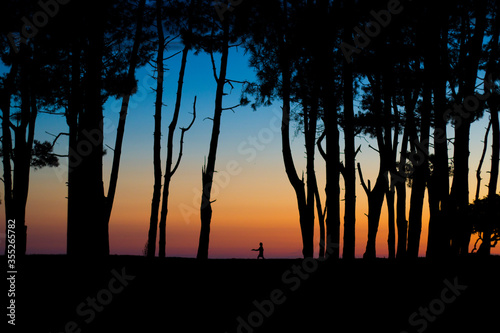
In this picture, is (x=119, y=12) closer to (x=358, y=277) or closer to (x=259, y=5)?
(x=259, y=5)

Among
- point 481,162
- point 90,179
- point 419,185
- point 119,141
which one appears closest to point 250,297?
point 90,179

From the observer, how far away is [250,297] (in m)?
8.02

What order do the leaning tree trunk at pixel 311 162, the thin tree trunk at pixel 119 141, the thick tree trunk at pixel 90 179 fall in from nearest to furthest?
the thick tree trunk at pixel 90 179 → the thin tree trunk at pixel 119 141 → the leaning tree trunk at pixel 311 162

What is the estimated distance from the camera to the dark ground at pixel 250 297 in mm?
7000

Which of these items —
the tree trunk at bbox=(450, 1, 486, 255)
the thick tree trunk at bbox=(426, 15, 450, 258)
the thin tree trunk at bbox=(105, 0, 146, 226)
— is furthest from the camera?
the thin tree trunk at bbox=(105, 0, 146, 226)

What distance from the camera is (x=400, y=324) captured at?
7.03 metres

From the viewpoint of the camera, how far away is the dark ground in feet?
23.0

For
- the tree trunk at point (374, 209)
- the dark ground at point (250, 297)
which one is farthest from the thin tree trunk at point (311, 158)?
the dark ground at point (250, 297)

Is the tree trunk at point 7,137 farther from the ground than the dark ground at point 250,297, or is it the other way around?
the tree trunk at point 7,137

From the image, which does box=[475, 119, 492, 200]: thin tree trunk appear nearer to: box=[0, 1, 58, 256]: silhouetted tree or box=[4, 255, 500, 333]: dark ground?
box=[4, 255, 500, 333]: dark ground

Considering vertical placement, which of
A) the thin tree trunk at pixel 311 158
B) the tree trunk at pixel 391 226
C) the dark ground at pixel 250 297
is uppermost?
the thin tree trunk at pixel 311 158

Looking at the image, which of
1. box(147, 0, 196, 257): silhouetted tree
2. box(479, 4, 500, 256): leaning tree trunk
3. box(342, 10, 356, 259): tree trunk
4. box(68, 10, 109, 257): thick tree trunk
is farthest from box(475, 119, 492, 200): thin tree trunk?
box(68, 10, 109, 257): thick tree trunk

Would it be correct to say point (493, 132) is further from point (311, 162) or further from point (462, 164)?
point (311, 162)

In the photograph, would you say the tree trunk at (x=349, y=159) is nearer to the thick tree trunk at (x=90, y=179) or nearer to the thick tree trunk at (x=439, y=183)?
the thick tree trunk at (x=439, y=183)
